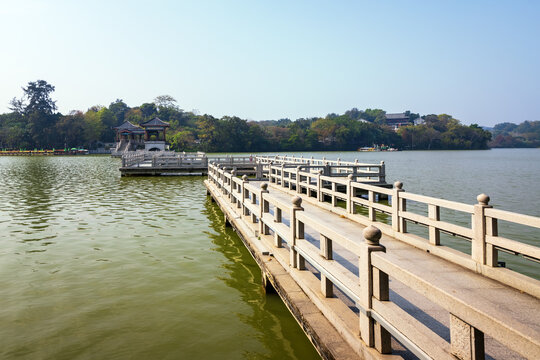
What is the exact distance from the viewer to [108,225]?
14539mm

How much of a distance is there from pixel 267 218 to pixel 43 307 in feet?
14.1

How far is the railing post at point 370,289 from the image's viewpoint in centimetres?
378

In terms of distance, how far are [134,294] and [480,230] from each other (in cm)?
605

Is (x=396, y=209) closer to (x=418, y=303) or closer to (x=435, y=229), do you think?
(x=435, y=229)

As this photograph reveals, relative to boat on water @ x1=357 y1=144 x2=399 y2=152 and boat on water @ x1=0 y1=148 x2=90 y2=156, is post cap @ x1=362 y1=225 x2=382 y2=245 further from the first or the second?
boat on water @ x1=357 y1=144 x2=399 y2=152

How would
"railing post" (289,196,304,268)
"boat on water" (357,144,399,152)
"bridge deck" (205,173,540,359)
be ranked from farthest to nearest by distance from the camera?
"boat on water" (357,144,399,152) < "railing post" (289,196,304,268) < "bridge deck" (205,173,540,359)

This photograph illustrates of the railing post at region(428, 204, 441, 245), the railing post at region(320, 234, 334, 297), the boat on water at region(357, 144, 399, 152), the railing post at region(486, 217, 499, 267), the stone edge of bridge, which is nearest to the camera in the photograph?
the stone edge of bridge

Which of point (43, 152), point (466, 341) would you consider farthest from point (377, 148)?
point (466, 341)

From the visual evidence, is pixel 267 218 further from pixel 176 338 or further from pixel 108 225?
pixel 108 225

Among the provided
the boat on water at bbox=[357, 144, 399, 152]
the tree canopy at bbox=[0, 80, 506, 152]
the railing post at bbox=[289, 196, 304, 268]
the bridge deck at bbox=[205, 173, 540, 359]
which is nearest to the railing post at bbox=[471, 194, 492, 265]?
the bridge deck at bbox=[205, 173, 540, 359]

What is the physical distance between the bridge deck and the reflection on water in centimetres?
73

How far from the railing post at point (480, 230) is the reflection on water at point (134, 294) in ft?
9.32

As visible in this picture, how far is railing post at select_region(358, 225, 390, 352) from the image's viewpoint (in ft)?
12.4

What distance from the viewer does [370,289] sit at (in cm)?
387
